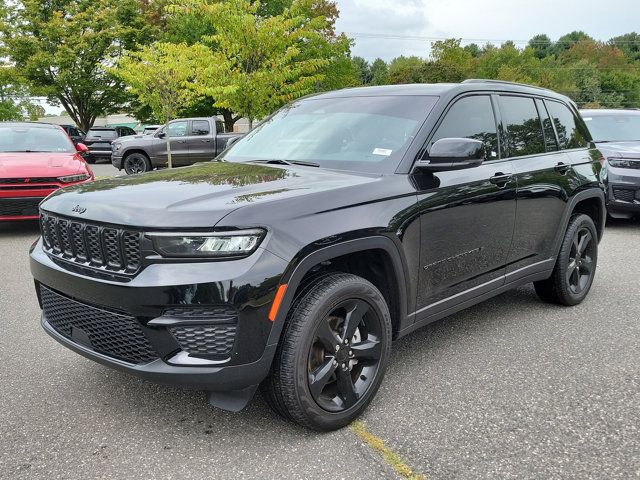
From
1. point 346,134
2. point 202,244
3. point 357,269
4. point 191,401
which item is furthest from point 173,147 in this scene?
point 202,244

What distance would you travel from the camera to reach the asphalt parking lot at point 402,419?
2.59 meters

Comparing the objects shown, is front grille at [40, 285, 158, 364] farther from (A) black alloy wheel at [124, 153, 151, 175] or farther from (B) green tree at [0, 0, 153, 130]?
(B) green tree at [0, 0, 153, 130]

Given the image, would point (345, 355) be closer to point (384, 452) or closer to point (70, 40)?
point (384, 452)

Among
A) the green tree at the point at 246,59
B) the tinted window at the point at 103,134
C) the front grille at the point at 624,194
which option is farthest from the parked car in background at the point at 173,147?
the front grille at the point at 624,194

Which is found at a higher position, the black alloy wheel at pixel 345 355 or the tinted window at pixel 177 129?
the tinted window at pixel 177 129

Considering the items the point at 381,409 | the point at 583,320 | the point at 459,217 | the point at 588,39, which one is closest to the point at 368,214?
the point at 459,217

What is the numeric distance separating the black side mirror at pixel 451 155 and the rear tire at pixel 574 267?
5.99 ft

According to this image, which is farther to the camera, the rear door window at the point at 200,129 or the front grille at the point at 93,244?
the rear door window at the point at 200,129

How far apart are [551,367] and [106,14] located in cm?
3455

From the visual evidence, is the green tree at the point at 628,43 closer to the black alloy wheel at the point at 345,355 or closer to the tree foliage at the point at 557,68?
the tree foliage at the point at 557,68

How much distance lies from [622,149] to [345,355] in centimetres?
754

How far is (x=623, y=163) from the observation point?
8.61 m

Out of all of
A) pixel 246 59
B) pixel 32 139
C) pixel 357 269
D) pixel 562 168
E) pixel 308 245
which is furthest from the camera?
pixel 246 59

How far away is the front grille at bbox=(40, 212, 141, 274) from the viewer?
2.56 metres
